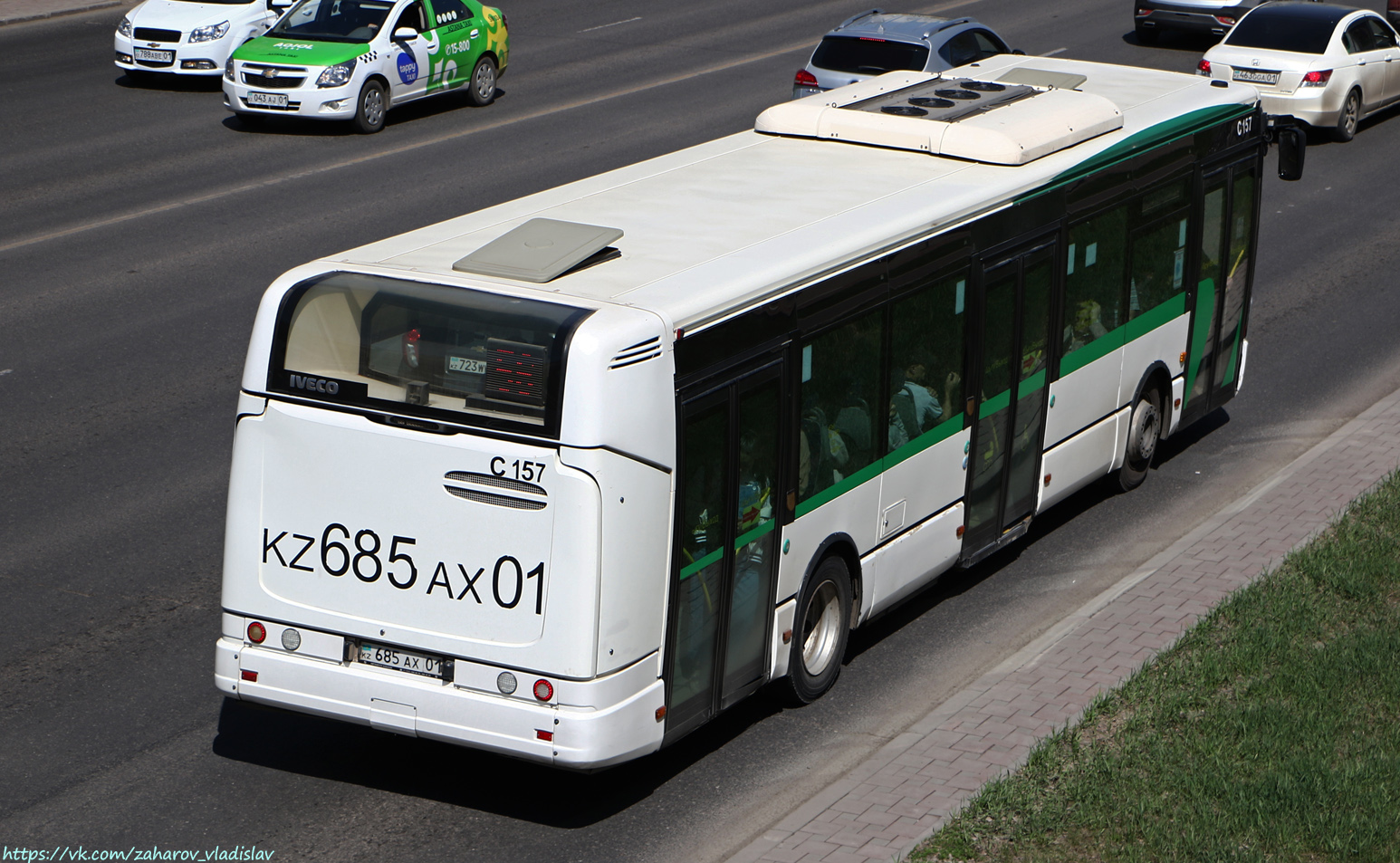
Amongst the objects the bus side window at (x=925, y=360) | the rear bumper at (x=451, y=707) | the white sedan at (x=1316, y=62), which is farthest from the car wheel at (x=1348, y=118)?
the rear bumper at (x=451, y=707)

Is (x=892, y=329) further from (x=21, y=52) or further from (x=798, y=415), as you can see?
(x=21, y=52)

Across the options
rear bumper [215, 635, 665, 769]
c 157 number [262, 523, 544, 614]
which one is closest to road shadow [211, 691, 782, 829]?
rear bumper [215, 635, 665, 769]

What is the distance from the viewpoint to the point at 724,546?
303 inches

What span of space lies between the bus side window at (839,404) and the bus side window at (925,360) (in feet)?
0.54

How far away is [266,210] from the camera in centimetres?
1894

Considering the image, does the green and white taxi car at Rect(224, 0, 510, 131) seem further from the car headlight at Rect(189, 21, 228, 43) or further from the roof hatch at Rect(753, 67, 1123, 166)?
the roof hatch at Rect(753, 67, 1123, 166)

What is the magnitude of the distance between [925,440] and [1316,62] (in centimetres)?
1743

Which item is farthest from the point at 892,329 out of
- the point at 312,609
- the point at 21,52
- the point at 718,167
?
the point at 21,52

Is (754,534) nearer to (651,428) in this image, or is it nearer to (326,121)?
(651,428)

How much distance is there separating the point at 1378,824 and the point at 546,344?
4.00 meters

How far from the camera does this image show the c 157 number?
6.97 m

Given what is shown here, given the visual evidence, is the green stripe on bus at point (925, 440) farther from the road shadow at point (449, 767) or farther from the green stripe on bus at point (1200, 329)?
the green stripe on bus at point (1200, 329)

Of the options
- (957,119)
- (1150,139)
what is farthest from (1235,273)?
(957,119)

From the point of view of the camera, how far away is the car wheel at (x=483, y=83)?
25.2 meters
